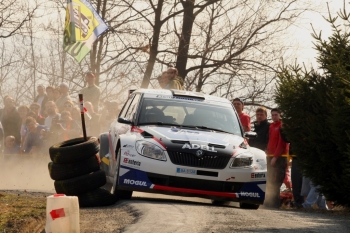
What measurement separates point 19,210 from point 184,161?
2816 millimetres

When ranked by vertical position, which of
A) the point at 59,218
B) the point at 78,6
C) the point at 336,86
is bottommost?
the point at 59,218

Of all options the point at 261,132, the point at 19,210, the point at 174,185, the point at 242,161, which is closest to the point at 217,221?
the point at 19,210

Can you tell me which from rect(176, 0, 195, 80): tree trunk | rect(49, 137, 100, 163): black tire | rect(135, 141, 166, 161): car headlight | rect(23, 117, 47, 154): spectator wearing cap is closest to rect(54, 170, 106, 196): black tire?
rect(49, 137, 100, 163): black tire

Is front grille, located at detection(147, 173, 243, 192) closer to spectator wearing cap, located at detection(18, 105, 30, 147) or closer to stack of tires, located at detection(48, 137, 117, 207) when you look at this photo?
stack of tires, located at detection(48, 137, 117, 207)

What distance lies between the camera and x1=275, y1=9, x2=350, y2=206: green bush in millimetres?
14250

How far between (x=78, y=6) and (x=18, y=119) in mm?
3291

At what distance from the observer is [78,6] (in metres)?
25.1

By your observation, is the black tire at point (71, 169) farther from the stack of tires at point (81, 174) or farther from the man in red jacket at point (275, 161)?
the man in red jacket at point (275, 161)

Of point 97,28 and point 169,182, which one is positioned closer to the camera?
point 169,182

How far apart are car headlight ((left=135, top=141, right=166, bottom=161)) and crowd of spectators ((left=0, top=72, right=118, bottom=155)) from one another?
308 inches

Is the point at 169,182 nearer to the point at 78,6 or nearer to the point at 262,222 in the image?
the point at 262,222

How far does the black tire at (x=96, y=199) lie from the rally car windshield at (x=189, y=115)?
1.85 m

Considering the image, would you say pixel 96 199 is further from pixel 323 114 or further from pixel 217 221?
pixel 323 114

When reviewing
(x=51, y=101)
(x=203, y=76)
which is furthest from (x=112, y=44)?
(x=51, y=101)
